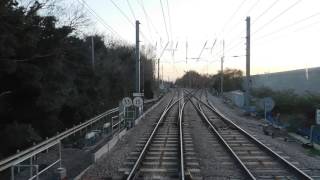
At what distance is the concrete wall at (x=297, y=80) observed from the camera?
146 feet

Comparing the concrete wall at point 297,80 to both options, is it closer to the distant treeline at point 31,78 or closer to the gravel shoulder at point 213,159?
the distant treeline at point 31,78

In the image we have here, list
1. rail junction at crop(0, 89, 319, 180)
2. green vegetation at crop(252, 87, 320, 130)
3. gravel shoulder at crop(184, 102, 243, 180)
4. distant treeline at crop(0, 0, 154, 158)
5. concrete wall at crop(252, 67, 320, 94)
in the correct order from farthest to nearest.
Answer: concrete wall at crop(252, 67, 320, 94), green vegetation at crop(252, 87, 320, 130), distant treeline at crop(0, 0, 154, 158), gravel shoulder at crop(184, 102, 243, 180), rail junction at crop(0, 89, 319, 180)

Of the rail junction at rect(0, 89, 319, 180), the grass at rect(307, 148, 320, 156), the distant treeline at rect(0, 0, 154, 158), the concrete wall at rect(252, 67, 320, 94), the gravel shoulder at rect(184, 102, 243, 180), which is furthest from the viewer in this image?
the concrete wall at rect(252, 67, 320, 94)

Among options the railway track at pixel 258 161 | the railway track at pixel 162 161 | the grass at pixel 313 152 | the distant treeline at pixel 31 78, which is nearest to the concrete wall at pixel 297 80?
the distant treeline at pixel 31 78

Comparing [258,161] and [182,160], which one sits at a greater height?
[182,160]

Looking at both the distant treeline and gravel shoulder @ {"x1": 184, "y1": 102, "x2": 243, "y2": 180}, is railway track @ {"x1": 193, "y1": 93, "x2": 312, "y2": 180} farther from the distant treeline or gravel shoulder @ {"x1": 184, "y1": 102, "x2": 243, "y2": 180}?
the distant treeline

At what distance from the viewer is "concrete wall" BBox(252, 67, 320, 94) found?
44.5m

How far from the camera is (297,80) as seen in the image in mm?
51000

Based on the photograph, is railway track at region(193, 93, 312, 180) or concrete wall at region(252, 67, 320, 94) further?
concrete wall at region(252, 67, 320, 94)

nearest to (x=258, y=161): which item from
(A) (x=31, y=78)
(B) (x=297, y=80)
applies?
(A) (x=31, y=78)

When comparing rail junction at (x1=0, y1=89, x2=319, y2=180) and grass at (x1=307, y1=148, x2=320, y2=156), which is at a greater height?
rail junction at (x1=0, y1=89, x2=319, y2=180)

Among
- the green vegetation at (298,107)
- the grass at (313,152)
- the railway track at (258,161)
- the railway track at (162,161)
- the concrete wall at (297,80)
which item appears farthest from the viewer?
the concrete wall at (297,80)

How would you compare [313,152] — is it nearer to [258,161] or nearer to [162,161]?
[258,161]

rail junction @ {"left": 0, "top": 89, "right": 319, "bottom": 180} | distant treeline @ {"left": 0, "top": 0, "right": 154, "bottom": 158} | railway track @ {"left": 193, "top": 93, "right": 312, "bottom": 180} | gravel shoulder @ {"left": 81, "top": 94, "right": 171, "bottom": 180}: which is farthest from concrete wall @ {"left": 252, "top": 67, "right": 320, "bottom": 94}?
gravel shoulder @ {"left": 81, "top": 94, "right": 171, "bottom": 180}
